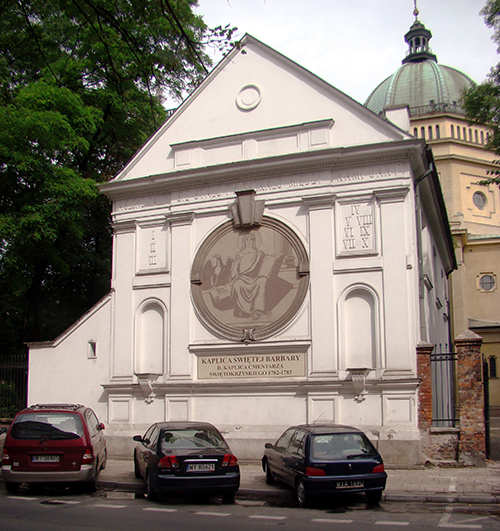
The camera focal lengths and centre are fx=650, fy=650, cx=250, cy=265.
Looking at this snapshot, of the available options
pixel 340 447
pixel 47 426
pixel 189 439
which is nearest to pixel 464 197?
pixel 340 447

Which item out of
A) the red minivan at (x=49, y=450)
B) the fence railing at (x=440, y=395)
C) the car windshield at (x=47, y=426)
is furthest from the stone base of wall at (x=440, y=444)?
the car windshield at (x=47, y=426)

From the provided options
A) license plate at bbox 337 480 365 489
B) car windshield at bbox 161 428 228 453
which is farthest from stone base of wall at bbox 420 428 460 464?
car windshield at bbox 161 428 228 453

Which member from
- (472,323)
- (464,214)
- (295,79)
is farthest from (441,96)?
(295,79)

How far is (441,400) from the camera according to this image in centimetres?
2120

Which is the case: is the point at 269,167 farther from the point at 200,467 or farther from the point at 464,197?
the point at 464,197

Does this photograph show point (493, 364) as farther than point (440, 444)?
Yes

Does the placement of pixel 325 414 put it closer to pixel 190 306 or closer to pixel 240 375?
pixel 240 375

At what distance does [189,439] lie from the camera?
41.6 feet

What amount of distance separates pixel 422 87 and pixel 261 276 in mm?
36553

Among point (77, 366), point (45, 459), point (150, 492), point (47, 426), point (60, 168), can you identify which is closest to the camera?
point (150, 492)

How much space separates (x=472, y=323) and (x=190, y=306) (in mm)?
30794

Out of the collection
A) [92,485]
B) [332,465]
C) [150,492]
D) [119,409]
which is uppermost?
[119,409]

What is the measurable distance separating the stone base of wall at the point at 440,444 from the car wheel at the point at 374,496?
4536 mm

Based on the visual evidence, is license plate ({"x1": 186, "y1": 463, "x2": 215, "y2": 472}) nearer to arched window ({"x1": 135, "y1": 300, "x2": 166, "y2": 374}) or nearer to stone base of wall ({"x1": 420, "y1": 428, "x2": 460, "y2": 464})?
stone base of wall ({"x1": 420, "y1": 428, "x2": 460, "y2": 464})
